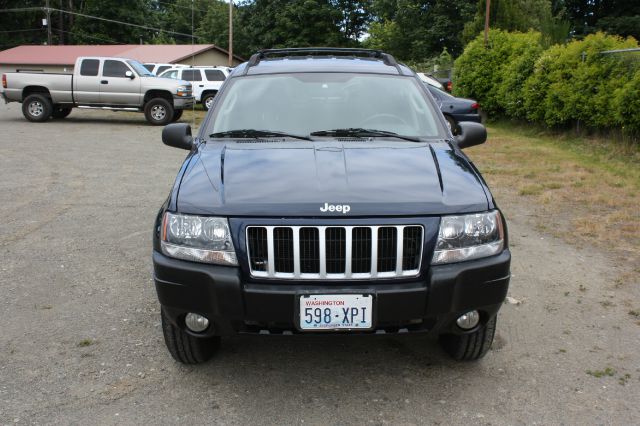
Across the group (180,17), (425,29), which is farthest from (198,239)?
(180,17)

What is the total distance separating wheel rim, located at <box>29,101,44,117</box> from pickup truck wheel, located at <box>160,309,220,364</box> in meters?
16.5

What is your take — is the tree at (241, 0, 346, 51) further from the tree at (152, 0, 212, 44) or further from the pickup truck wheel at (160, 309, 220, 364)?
the pickup truck wheel at (160, 309, 220, 364)

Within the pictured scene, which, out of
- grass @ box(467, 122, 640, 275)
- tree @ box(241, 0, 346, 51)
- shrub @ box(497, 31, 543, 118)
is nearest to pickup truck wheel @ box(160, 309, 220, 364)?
grass @ box(467, 122, 640, 275)

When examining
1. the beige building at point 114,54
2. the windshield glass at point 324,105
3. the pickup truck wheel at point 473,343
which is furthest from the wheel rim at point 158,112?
the beige building at point 114,54

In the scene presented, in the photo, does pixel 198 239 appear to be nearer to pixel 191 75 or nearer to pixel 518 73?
pixel 518 73

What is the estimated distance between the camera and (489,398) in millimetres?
3158

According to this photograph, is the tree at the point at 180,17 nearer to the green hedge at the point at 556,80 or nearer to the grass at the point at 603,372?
the green hedge at the point at 556,80

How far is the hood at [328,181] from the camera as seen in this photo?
2.91 meters

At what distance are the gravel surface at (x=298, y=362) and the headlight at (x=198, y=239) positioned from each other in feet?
1.92

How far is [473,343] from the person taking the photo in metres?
3.40

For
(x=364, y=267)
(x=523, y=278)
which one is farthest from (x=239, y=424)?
(x=523, y=278)

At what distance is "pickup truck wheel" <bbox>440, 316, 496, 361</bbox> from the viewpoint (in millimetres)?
3371

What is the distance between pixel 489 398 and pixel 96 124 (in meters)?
17.2

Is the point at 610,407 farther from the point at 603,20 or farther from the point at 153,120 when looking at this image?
the point at 603,20
